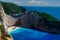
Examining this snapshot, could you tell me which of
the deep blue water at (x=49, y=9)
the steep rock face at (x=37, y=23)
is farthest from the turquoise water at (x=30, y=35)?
the deep blue water at (x=49, y=9)

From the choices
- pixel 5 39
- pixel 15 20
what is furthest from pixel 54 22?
pixel 5 39

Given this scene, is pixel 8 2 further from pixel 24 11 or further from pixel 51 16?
pixel 51 16

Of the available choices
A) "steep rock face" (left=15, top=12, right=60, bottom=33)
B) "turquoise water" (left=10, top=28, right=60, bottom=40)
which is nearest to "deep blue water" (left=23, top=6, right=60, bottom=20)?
"steep rock face" (left=15, top=12, right=60, bottom=33)

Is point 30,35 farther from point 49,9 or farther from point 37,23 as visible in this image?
point 49,9

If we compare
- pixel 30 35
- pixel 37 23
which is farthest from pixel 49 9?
pixel 30 35

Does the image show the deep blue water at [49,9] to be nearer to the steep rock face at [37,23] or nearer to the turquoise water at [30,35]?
the steep rock face at [37,23]

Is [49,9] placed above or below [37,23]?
above
